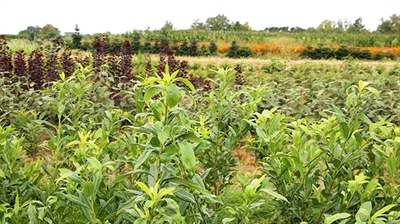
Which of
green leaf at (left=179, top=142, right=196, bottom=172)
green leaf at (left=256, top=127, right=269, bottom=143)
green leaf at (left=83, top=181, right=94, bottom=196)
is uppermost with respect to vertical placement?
green leaf at (left=179, top=142, right=196, bottom=172)

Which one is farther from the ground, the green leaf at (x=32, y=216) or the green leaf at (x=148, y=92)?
the green leaf at (x=148, y=92)

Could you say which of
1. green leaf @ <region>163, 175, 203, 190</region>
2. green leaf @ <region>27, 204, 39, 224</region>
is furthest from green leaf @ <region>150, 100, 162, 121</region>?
green leaf @ <region>27, 204, 39, 224</region>

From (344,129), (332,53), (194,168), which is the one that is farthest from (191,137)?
(332,53)

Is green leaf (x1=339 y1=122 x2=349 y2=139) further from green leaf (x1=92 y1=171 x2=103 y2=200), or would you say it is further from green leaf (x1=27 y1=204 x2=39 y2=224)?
green leaf (x1=27 y1=204 x2=39 y2=224)

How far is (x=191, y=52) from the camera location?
1489 cm

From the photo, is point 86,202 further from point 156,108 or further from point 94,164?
point 156,108

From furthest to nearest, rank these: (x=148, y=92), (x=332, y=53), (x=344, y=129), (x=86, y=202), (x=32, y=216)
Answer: (x=332, y=53), (x=344, y=129), (x=32, y=216), (x=86, y=202), (x=148, y=92)

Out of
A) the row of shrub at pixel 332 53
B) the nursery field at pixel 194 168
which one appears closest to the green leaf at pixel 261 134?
the nursery field at pixel 194 168

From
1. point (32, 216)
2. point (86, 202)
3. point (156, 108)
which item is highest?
point (156, 108)

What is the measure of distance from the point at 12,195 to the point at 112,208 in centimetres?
63

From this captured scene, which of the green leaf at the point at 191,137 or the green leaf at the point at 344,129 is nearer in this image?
the green leaf at the point at 191,137

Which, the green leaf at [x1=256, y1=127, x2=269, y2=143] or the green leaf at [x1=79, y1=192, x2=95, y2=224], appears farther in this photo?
the green leaf at [x1=256, y1=127, x2=269, y2=143]

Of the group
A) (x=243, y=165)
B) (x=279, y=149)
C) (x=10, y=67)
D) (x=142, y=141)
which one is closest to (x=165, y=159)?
(x=142, y=141)

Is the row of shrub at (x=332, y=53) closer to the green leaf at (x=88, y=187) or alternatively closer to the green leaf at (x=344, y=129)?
the green leaf at (x=344, y=129)
